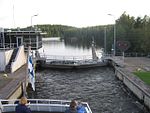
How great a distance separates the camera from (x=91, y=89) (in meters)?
38.4

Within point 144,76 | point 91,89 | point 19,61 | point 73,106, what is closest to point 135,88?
point 144,76

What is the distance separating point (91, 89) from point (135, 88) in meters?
6.83

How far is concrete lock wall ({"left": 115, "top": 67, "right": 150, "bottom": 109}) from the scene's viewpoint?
28.3m

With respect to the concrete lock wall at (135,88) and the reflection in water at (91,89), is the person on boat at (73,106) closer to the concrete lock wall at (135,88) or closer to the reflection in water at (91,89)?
the reflection in water at (91,89)

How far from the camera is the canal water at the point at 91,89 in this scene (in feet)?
97.3

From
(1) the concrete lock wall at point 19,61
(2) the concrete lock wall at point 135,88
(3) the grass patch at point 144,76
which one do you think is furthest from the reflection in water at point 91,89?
(1) the concrete lock wall at point 19,61

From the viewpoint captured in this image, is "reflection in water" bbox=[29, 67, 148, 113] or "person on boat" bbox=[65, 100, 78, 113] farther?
"reflection in water" bbox=[29, 67, 148, 113]

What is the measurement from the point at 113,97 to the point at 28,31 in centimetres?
2776

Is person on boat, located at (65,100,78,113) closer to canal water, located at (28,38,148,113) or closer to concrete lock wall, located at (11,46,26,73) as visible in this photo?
canal water, located at (28,38,148,113)

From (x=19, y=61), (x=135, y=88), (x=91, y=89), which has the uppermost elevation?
(x=19, y=61)

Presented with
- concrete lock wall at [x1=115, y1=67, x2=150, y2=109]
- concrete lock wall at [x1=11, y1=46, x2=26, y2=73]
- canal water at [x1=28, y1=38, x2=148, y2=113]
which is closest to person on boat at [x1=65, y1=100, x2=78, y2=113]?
canal water at [x1=28, y1=38, x2=148, y2=113]

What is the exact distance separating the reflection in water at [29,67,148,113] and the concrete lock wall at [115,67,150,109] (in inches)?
22.5

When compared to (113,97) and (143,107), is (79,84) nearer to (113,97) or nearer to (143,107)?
(113,97)

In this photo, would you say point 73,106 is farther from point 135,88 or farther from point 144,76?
point 144,76
